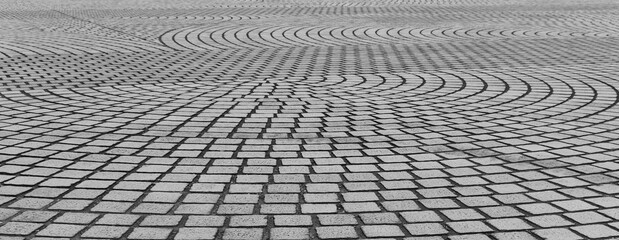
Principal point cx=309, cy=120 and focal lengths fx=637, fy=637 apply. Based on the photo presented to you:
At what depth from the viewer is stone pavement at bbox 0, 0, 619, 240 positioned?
324 cm

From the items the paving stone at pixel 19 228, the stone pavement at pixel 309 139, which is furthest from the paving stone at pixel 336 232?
the paving stone at pixel 19 228

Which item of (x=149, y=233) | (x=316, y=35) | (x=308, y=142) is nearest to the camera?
(x=149, y=233)

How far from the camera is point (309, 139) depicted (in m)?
4.72

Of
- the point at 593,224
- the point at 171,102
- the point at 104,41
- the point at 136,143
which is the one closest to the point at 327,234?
the point at 593,224

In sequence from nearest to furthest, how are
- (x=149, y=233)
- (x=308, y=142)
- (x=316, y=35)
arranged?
1. (x=149, y=233)
2. (x=308, y=142)
3. (x=316, y=35)

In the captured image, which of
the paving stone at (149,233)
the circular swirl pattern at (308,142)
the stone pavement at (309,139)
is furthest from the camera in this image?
the circular swirl pattern at (308,142)

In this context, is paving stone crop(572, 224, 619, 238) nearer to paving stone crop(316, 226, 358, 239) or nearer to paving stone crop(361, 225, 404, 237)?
paving stone crop(361, 225, 404, 237)

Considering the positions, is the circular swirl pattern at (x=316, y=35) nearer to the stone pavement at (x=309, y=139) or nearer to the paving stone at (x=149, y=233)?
the stone pavement at (x=309, y=139)

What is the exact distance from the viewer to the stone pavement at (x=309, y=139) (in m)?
3.24

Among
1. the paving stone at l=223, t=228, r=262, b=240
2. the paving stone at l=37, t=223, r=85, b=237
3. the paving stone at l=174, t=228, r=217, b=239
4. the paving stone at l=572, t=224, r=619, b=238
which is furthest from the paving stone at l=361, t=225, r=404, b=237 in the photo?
the paving stone at l=37, t=223, r=85, b=237

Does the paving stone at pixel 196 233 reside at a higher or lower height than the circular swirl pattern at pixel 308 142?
higher

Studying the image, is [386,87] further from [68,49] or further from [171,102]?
[68,49]

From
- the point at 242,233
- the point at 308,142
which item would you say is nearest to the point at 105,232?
the point at 242,233

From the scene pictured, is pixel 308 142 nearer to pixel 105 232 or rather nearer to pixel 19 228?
pixel 105 232
